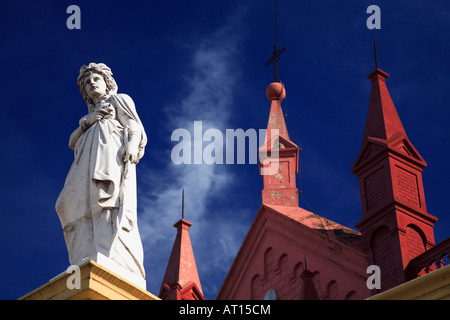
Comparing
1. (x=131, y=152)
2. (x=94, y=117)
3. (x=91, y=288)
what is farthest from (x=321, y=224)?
(x=91, y=288)

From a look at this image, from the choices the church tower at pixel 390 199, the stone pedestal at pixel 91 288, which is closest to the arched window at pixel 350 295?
the church tower at pixel 390 199

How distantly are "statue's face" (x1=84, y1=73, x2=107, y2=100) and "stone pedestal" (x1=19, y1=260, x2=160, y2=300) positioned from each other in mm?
2634

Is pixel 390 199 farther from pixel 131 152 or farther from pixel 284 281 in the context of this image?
pixel 131 152

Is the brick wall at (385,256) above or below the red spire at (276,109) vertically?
below

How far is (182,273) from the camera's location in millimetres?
25672

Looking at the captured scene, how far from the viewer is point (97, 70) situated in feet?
31.9

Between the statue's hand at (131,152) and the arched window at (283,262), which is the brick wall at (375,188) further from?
the statue's hand at (131,152)

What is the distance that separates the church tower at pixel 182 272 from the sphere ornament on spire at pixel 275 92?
520 centimetres

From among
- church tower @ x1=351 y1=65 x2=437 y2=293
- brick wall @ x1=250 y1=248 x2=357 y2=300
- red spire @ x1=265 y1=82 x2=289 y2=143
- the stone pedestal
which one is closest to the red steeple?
red spire @ x1=265 y1=82 x2=289 y2=143

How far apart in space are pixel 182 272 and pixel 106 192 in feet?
57.2

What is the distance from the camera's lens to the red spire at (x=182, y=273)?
2422 centimetres

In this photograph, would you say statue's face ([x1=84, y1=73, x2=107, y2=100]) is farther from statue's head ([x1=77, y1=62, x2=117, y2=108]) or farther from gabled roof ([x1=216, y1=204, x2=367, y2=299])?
gabled roof ([x1=216, y1=204, x2=367, y2=299])

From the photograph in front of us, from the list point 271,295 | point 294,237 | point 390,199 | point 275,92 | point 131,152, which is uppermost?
point 275,92
